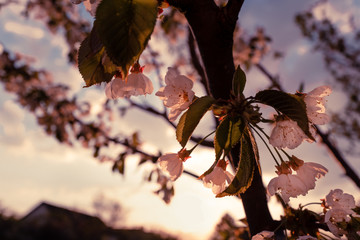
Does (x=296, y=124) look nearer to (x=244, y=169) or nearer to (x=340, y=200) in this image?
(x=244, y=169)

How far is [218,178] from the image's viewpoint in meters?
0.79

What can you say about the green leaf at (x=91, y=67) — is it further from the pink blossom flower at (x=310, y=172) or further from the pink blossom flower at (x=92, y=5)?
the pink blossom flower at (x=310, y=172)

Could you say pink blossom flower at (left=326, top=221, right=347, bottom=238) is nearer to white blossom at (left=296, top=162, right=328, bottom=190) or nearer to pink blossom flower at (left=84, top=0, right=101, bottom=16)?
white blossom at (left=296, top=162, right=328, bottom=190)

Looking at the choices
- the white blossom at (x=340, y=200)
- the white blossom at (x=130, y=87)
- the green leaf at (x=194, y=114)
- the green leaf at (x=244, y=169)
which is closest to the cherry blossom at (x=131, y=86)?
the white blossom at (x=130, y=87)

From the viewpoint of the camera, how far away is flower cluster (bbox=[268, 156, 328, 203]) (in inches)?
31.0

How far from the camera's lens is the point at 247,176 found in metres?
0.66

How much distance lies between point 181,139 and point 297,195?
1.23 ft

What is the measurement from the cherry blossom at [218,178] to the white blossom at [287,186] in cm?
12

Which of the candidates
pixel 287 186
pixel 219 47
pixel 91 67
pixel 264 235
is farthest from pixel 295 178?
pixel 91 67

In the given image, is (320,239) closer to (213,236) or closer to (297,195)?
(297,195)

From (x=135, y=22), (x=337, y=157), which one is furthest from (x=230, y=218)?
(x=135, y=22)

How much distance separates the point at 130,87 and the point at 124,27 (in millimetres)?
238

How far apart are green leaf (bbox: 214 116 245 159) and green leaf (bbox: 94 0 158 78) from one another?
0.79ft

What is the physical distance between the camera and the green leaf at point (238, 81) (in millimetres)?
662
